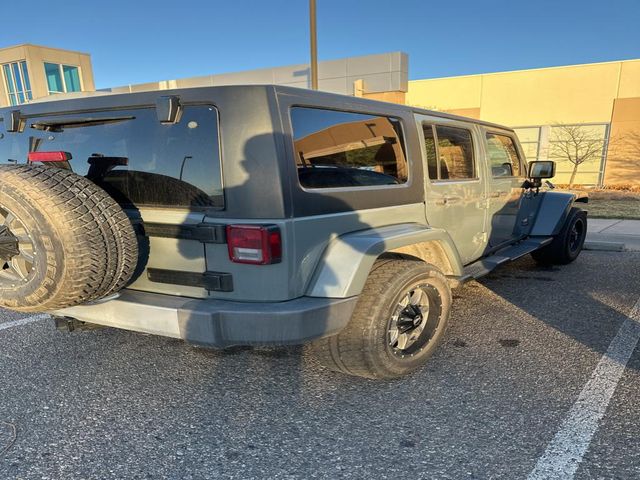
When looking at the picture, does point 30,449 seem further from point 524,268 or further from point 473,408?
point 524,268

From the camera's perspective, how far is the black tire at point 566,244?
5.32 meters

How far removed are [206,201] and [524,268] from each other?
461 cm

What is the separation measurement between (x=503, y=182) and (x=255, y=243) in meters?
3.10

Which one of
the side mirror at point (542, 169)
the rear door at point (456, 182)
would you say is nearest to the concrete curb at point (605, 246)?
the side mirror at point (542, 169)

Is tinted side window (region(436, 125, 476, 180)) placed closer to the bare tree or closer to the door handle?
the door handle

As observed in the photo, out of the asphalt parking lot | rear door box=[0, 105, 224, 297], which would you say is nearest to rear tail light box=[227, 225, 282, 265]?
rear door box=[0, 105, 224, 297]

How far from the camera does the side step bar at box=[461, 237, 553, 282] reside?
3.69m

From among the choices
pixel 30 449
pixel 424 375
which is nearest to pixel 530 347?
pixel 424 375

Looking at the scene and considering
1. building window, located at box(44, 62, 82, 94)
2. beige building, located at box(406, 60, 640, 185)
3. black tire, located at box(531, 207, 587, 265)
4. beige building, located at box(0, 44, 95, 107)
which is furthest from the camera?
building window, located at box(44, 62, 82, 94)

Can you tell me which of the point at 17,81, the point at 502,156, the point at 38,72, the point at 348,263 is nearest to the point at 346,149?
the point at 348,263

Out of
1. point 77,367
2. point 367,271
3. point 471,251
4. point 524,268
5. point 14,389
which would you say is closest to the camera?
point 367,271

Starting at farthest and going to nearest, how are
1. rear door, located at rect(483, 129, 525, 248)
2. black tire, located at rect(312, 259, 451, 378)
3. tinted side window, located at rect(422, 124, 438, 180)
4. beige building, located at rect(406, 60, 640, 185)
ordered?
beige building, located at rect(406, 60, 640, 185) → rear door, located at rect(483, 129, 525, 248) → tinted side window, located at rect(422, 124, 438, 180) → black tire, located at rect(312, 259, 451, 378)

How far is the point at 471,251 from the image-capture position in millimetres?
3951

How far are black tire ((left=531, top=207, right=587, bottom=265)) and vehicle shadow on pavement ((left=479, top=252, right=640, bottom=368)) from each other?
0.36ft
